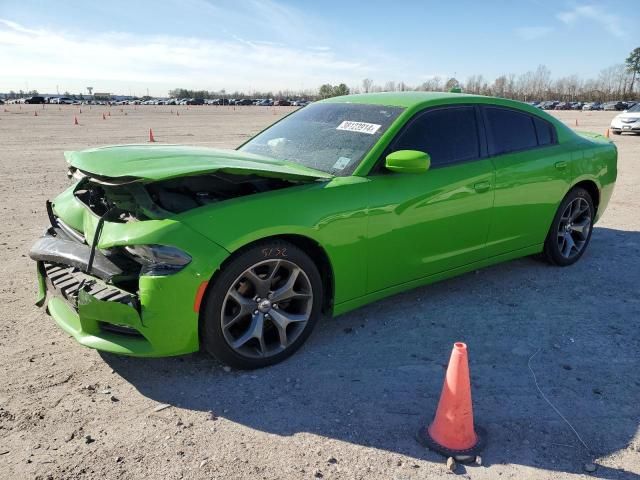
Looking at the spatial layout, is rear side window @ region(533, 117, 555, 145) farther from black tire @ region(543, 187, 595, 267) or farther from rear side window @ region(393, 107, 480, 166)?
rear side window @ region(393, 107, 480, 166)

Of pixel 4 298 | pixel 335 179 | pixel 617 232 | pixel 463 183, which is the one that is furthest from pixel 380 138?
pixel 617 232

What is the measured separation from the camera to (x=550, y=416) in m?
2.94

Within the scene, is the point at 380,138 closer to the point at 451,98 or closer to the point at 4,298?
the point at 451,98

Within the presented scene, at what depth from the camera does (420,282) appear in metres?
4.10

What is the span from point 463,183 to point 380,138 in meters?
0.79

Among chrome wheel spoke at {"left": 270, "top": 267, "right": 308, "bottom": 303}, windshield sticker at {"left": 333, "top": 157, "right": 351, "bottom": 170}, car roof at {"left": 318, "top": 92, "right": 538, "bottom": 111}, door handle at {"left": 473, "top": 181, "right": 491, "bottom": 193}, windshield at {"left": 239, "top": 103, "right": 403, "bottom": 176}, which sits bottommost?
chrome wheel spoke at {"left": 270, "top": 267, "right": 308, "bottom": 303}

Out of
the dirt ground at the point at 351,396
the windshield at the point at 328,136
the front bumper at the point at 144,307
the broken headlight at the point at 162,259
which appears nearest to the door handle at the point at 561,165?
the dirt ground at the point at 351,396

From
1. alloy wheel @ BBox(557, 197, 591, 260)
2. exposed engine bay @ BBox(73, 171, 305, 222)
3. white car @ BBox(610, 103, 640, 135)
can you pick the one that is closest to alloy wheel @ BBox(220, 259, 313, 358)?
exposed engine bay @ BBox(73, 171, 305, 222)

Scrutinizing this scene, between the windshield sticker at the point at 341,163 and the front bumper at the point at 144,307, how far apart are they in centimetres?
A: 119

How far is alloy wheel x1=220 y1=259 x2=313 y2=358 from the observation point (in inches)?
128

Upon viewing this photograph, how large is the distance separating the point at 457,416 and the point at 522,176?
267 cm

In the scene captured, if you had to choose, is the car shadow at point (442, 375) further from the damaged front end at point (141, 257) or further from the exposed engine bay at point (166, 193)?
the exposed engine bay at point (166, 193)

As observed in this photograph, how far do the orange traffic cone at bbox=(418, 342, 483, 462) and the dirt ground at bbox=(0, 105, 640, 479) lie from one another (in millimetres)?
89

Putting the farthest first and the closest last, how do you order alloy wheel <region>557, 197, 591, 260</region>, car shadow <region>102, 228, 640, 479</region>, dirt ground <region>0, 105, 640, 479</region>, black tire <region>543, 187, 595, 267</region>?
alloy wheel <region>557, 197, 591, 260</region> < black tire <region>543, 187, 595, 267</region> < car shadow <region>102, 228, 640, 479</region> < dirt ground <region>0, 105, 640, 479</region>
